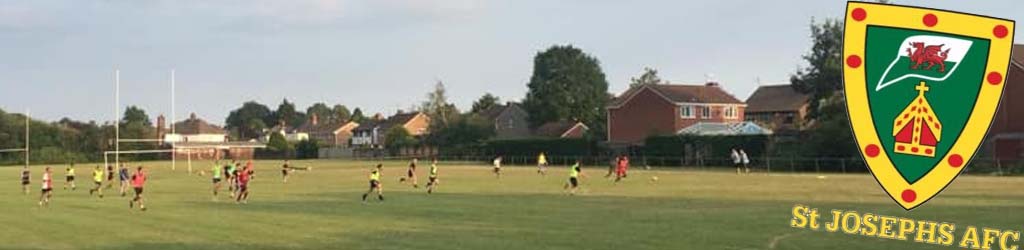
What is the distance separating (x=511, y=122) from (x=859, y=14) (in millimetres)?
124580

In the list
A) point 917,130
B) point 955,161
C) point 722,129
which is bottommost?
point 955,161

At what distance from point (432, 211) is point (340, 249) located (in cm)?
931

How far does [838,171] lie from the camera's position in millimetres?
57844

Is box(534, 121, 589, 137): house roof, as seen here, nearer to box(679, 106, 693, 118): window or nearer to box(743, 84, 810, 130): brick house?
box(743, 84, 810, 130): brick house

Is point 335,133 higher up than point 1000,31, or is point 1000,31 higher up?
point 335,133

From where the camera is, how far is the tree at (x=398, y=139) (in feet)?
383

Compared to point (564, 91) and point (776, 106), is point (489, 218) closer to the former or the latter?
point (776, 106)

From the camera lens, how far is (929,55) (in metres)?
5.54

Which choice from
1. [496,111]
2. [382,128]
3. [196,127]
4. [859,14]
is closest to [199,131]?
[196,127]

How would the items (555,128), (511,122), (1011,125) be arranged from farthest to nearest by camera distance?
(511,122)
(555,128)
(1011,125)

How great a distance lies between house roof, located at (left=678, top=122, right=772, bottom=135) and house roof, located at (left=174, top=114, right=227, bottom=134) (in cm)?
11464

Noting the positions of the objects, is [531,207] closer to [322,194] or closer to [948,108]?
[322,194]

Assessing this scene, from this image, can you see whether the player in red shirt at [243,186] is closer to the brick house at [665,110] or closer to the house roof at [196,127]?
the brick house at [665,110]

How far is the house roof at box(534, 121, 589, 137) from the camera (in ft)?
378
